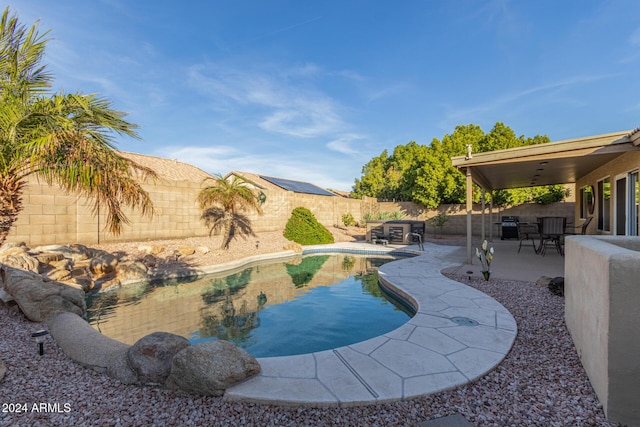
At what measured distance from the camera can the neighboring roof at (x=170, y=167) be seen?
16744 mm

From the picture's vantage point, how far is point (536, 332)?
3.68 metres

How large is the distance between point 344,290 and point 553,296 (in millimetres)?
3892

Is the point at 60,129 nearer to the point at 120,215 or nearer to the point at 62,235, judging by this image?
the point at 120,215

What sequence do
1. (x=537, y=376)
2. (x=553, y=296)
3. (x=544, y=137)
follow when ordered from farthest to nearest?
→ 1. (x=544, y=137)
2. (x=553, y=296)
3. (x=537, y=376)

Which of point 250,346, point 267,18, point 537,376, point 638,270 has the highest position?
point 267,18

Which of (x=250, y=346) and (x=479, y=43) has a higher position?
(x=479, y=43)

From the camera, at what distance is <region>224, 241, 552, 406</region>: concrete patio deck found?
2352 millimetres

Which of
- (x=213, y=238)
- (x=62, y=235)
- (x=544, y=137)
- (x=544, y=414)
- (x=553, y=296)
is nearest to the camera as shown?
(x=544, y=414)

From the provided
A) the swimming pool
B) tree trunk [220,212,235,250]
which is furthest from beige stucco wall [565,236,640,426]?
tree trunk [220,212,235,250]

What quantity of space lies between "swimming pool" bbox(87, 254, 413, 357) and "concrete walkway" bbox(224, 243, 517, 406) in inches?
34.3

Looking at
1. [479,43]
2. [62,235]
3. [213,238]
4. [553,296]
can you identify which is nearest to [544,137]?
[479,43]

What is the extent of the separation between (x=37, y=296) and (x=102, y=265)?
3.36 metres

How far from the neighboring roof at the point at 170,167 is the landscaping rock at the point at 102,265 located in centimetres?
958

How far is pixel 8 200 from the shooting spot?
453 cm
